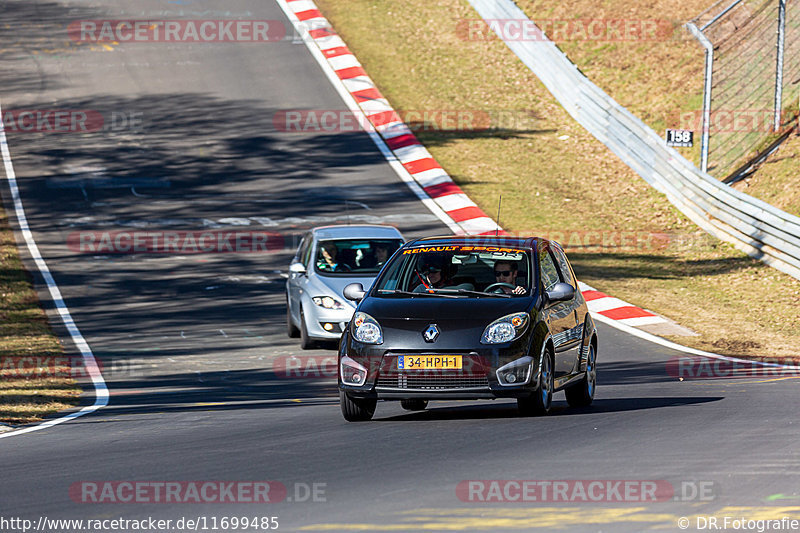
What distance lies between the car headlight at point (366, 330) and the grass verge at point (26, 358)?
3792 mm

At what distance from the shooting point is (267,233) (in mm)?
24516

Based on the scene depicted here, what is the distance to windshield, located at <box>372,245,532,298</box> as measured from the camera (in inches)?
434

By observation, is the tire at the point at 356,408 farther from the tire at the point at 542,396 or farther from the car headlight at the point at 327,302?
the car headlight at the point at 327,302

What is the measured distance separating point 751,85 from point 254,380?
18.6m

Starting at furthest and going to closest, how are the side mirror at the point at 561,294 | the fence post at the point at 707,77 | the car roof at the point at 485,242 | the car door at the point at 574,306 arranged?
the fence post at the point at 707,77 < the car door at the point at 574,306 < the car roof at the point at 485,242 < the side mirror at the point at 561,294

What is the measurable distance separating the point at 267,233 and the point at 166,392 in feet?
34.9

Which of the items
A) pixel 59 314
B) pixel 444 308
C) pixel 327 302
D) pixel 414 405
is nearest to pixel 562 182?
pixel 327 302

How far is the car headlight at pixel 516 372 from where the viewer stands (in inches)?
397

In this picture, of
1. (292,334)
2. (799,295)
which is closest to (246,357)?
(292,334)

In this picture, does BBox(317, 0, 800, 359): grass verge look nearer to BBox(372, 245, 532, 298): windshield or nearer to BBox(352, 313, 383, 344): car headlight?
BBox(372, 245, 532, 298): windshield

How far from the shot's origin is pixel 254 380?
1485 cm

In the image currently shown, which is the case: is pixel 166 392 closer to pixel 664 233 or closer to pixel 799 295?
pixel 799 295

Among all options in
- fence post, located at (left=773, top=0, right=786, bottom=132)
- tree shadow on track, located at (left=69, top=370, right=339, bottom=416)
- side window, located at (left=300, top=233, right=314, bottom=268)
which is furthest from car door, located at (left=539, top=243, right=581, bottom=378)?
fence post, located at (left=773, top=0, right=786, bottom=132)

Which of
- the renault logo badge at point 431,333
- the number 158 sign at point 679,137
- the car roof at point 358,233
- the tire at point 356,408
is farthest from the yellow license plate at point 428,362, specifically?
the number 158 sign at point 679,137
